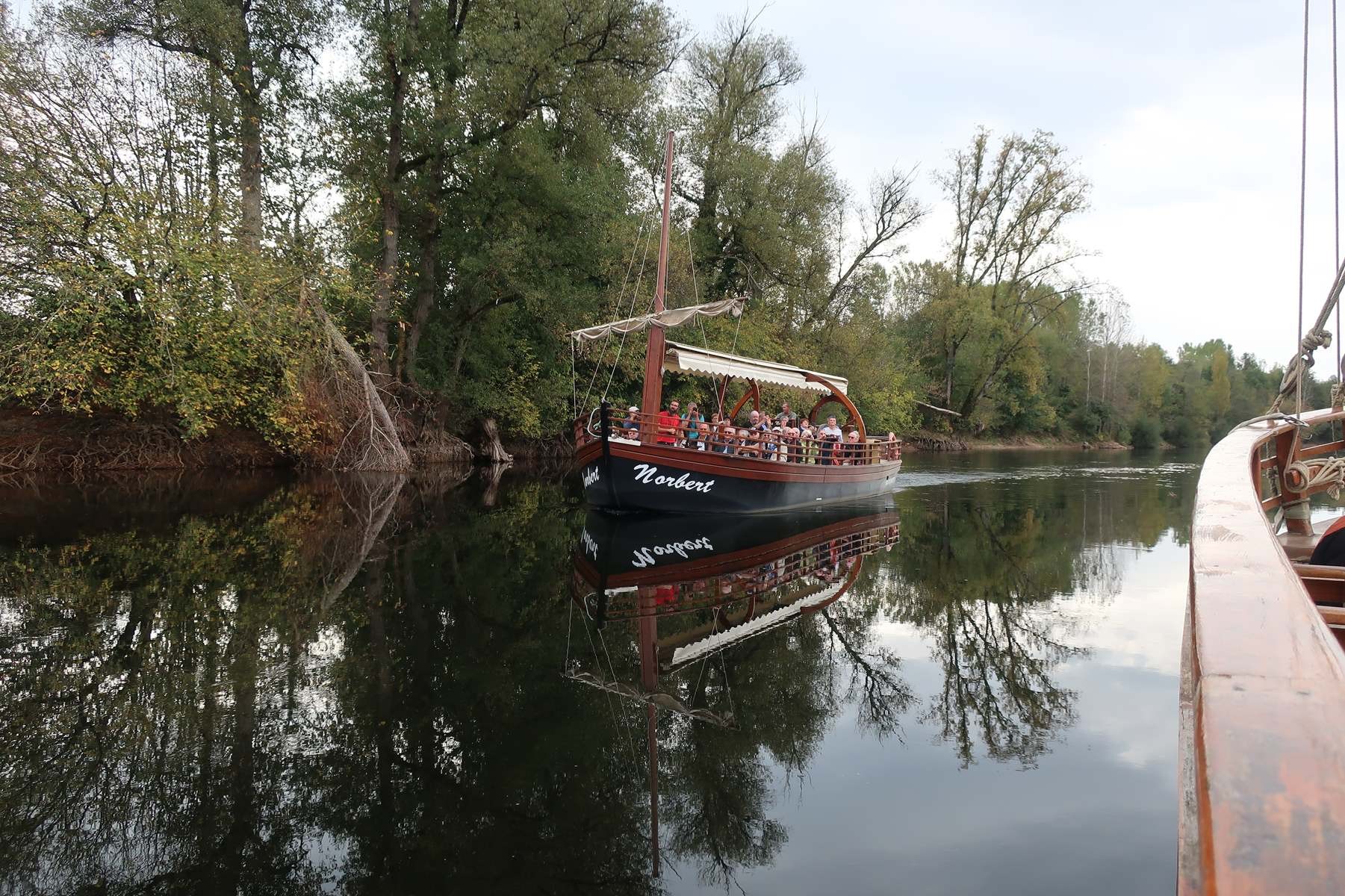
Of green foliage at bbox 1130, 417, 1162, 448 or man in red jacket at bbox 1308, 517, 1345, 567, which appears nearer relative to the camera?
man in red jacket at bbox 1308, 517, 1345, 567

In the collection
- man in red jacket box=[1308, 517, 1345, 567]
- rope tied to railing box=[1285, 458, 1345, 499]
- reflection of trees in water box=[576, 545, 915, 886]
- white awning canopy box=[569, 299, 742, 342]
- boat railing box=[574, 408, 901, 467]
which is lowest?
reflection of trees in water box=[576, 545, 915, 886]

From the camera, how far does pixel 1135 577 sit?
917cm

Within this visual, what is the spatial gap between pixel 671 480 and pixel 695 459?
1.84 ft

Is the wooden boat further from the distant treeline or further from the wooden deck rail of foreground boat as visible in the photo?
the wooden deck rail of foreground boat

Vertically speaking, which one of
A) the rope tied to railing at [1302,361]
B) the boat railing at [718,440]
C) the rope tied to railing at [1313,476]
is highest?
the rope tied to railing at [1302,361]

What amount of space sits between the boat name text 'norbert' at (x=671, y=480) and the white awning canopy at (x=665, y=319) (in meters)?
3.02

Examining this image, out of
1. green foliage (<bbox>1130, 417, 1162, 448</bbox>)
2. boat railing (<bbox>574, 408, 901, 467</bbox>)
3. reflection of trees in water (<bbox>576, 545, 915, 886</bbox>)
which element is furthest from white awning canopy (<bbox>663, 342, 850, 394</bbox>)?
green foliage (<bbox>1130, 417, 1162, 448</bbox>)

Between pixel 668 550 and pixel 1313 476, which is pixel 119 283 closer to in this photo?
pixel 668 550

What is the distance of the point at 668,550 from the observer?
10828 mm

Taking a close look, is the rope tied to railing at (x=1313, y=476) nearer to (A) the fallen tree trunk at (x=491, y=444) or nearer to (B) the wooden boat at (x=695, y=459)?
(B) the wooden boat at (x=695, y=459)

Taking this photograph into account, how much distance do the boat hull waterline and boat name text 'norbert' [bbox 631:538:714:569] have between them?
2.32m

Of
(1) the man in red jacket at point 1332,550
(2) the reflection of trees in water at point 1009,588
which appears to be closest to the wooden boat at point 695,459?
(2) the reflection of trees in water at point 1009,588

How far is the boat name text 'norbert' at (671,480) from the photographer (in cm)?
1384

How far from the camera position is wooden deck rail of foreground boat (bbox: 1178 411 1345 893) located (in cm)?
91
